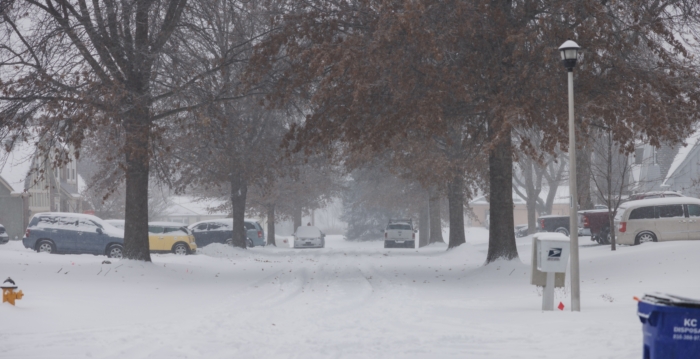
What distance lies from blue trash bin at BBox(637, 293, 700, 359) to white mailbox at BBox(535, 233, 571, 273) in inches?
247

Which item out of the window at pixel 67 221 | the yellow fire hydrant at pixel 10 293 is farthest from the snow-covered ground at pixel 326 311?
the window at pixel 67 221

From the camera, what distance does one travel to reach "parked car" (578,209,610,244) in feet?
113

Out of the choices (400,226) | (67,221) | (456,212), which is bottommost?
(400,226)

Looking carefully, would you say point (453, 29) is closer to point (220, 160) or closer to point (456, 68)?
point (456, 68)

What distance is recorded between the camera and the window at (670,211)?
28.1 m

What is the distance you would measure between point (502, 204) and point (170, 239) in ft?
63.3

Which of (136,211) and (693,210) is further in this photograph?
(693,210)

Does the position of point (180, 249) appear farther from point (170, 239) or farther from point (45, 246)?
point (45, 246)

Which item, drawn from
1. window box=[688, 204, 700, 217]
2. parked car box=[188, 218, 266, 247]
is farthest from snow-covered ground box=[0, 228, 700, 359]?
parked car box=[188, 218, 266, 247]

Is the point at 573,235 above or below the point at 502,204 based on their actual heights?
below

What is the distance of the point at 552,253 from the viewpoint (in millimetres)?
12562

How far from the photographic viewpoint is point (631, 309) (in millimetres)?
12305

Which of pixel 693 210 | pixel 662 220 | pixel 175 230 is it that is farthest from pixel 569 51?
pixel 175 230

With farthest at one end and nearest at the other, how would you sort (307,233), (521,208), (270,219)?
(521,208), (270,219), (307,233)
